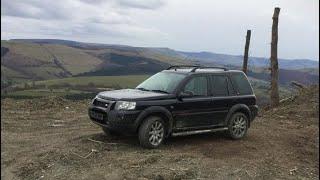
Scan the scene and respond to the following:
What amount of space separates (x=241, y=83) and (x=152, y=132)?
10.8 ft

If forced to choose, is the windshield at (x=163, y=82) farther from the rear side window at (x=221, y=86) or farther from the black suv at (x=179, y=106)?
the rear side window at (x=221, y=86)

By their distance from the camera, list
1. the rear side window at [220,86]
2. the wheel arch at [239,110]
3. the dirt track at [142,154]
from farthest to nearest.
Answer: the wheel arch at [239,110]
the rear side window at [220,86]
the dirt track at [142,154]

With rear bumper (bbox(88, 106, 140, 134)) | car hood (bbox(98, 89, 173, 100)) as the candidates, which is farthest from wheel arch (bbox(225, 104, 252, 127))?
rear bumper (bbox(88, 106, 140, 134))

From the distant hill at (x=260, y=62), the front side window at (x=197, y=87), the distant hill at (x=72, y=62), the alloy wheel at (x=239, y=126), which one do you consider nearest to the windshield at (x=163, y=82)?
the front side window at (x=197, y=87)

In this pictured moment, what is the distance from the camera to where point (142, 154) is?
10.5 metres

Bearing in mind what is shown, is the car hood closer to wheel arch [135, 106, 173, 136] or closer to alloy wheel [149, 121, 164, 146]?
wheel arch [135, 106, 173, 136]

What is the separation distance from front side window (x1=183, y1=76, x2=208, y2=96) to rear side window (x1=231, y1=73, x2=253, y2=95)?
3.47ft

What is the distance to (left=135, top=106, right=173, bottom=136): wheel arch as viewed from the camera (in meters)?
10.8

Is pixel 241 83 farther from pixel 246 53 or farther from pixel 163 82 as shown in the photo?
pixel 246 53

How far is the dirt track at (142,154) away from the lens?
938cm

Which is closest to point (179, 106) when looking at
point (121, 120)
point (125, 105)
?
point (125, 105)

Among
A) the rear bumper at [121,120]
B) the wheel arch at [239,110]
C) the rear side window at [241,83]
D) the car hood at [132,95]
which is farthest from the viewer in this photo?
the rear side window at [241,83]

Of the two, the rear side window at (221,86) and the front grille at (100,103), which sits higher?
the rear side window at (221,86)

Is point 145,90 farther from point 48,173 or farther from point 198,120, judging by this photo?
point 48,173
